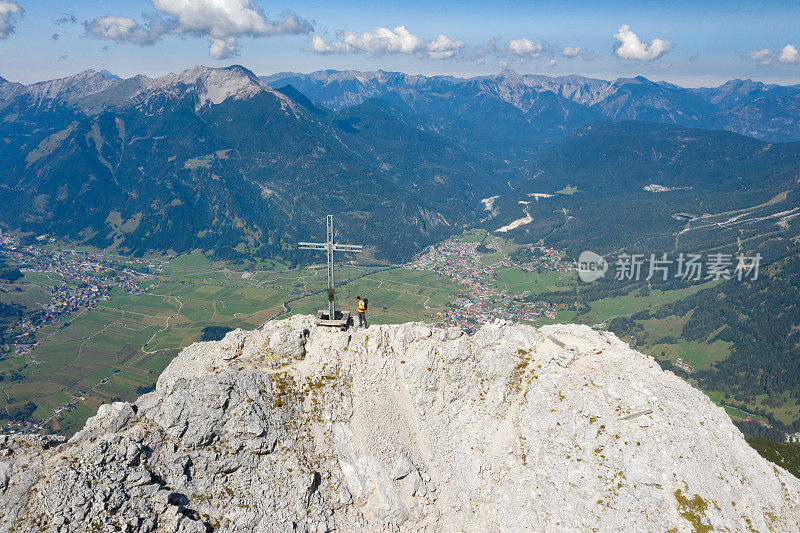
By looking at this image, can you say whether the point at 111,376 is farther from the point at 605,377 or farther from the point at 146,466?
the point at 605,377

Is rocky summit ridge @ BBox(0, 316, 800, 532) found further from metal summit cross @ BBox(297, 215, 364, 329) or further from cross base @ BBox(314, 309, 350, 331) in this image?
metal summit cross @ BBox(297, 215, 364, 329)

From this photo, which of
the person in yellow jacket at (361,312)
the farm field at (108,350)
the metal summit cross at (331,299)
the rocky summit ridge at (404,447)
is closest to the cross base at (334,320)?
the metal summit cross at (331,299)

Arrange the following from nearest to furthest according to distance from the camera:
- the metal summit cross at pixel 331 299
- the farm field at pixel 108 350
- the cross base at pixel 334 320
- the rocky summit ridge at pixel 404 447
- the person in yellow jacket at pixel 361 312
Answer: the rocky summit ridge at pixel 404 447, the metal summit cross at pixel 331 299, the cross base at pixel 334 320, the person in yellow jacket at pixel 361 312, the farm field at pixel 108 350

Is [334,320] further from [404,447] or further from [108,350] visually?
[108,350]

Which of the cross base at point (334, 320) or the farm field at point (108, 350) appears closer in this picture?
the cross base at point (334, 320)

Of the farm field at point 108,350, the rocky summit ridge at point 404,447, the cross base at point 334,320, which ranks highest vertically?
Answer: the cross base at point 334,320

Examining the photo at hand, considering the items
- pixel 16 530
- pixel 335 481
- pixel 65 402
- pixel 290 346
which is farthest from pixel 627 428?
pixel 65 402

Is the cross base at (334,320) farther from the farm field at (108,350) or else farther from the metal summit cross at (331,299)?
the farm field at (108,350)

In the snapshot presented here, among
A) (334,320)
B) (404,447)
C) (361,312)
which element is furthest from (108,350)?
(404,447)
